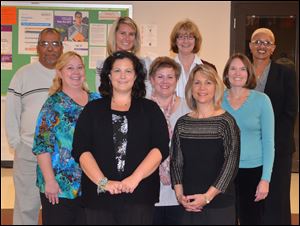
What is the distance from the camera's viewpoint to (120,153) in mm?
2096

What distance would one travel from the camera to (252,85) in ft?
8.92

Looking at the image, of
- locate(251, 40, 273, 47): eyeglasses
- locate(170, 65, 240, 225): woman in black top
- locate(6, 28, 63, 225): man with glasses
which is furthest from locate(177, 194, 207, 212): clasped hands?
locate(251, 40, 273, 47): eyeglasses

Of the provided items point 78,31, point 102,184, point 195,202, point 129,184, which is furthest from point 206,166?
point 78,31

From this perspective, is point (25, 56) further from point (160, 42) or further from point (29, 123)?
point (29, 123)

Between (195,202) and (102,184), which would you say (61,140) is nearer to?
(102,184)

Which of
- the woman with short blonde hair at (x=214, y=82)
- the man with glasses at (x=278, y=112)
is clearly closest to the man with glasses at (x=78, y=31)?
the man with glasses at (x=278, y=112)

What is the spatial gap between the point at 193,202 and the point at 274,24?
160 inches

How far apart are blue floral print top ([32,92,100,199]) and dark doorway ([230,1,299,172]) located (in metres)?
3.62

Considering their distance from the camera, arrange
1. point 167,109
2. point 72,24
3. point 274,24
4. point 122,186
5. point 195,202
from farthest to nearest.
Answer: point 274,24 < point 72,24 < point 167,109 < point 195,202 < point 122,186

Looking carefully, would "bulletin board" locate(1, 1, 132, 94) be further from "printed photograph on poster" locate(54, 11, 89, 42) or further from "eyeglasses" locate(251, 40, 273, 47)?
"eyeglasses" locate(251, 40, 273, 47)

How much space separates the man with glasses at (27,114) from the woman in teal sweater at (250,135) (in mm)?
1203

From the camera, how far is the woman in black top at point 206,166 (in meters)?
2.28

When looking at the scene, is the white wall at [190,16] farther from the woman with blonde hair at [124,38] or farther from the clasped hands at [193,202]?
the clasped hands at [193,202]

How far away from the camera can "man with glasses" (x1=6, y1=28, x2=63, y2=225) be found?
2.99 m
